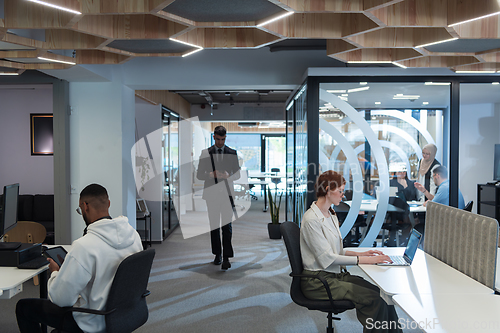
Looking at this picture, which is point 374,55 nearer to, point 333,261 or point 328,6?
point 328,6

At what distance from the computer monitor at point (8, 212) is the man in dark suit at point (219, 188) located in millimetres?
2488

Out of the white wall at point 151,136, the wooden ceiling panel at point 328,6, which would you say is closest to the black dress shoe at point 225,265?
the white wall at point 151,136

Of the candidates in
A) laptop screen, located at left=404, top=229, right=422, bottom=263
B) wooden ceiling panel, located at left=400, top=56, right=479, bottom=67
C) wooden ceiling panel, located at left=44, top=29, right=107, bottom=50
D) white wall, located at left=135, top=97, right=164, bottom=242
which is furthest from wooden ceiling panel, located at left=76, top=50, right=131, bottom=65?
white wall, located at left=135, top=97, right=164, bottom=242

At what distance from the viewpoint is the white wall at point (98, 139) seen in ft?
16.8

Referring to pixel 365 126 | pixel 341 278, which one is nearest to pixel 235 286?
pixel 341 278

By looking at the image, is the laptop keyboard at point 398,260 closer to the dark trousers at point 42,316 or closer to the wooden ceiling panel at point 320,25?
the wooden ceiling panel at point 320,25

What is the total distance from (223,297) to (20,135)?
4883 millimetres

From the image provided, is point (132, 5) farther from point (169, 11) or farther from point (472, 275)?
point (472, 275)

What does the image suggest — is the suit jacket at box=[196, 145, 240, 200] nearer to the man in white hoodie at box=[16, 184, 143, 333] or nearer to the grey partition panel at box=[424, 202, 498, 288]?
the grey partition panel at box=[424, 202, 498, 288]

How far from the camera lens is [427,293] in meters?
2.20

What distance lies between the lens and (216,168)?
17.4ft

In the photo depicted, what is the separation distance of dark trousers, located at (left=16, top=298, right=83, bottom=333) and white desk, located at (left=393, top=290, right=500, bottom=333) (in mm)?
1859

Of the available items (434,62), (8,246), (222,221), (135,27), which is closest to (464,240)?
(434,62)

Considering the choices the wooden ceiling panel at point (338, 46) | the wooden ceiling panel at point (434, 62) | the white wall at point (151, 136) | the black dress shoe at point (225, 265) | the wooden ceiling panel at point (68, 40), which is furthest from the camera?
the white wall at point (151, 136)
